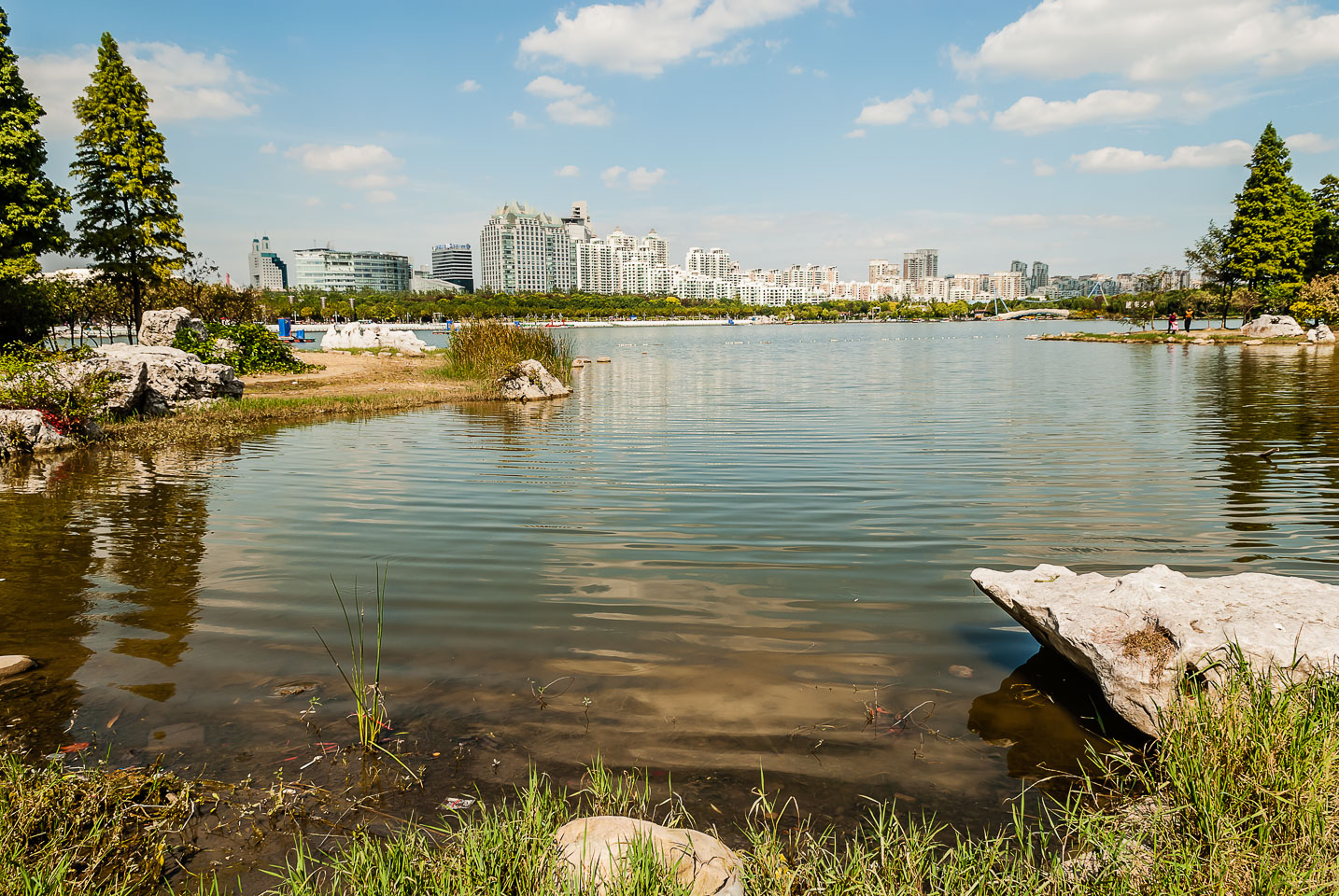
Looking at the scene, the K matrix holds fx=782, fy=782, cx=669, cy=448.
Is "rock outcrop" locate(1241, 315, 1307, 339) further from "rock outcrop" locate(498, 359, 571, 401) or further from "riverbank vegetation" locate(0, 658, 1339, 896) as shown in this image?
"riverbank vegetation" locate(0, 658, 1339, 896)

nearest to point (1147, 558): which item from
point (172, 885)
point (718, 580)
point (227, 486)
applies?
point (718, 580)

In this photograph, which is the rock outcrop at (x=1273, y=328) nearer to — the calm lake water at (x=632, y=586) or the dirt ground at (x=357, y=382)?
the calm lake water at (x=632, y=586)

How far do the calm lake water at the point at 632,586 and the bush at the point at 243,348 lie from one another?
13.7 meters

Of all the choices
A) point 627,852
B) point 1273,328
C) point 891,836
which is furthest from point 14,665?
point 1273,328

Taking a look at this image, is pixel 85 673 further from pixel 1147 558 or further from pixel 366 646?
Result: pixel 1147 558

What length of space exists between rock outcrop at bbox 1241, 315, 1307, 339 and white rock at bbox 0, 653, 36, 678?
190 ft

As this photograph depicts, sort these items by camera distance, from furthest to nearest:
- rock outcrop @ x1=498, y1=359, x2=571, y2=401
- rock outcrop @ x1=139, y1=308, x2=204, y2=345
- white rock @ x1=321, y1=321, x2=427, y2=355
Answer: white rock @ x1=321, y1=321, x2=427, y2=355, rock outcrop @ x1=139, y1=308, x2=204, y2=345, rock outcrop @ x1=498, y1=359, x2=571, y2=401

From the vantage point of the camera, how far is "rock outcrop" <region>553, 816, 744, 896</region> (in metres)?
2.78

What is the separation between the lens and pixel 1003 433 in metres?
15.6

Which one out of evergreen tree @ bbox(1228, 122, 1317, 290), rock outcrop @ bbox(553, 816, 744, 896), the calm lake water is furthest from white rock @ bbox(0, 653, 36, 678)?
evergreen tree @ bbox(1228, 122, 1317, 290)

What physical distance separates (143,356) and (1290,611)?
21.1m

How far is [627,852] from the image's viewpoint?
284 centimetres

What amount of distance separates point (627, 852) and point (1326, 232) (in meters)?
72.0

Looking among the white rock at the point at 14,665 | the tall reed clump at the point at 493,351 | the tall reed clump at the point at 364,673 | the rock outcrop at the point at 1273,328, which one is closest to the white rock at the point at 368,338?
the tall reed clump at the point at 493,351
